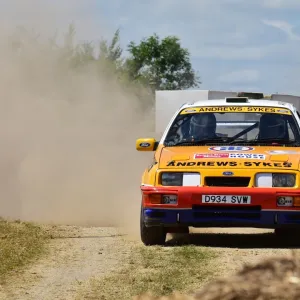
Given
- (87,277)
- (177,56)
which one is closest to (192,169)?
(87,277)

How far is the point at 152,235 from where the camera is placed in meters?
11.0

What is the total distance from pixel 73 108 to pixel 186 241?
44.9 feet

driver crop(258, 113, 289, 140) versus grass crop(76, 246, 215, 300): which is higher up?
driver crop(258, 113, 289, 140)

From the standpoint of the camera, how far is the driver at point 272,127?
458 inches

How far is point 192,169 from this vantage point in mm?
10680

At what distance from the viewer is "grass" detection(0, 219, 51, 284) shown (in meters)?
9.40

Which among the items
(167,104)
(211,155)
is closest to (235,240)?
(211,155)

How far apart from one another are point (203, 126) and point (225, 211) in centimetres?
146

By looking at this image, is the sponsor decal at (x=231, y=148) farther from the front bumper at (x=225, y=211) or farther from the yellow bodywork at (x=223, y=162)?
the front bumper at (x=225, y=211)

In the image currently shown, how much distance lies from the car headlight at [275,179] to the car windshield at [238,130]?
0.98 m

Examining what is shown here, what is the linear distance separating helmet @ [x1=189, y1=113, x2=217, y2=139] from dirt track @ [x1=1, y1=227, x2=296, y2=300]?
3.77ft

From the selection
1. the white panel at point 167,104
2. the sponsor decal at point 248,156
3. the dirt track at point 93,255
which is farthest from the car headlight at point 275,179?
the white panel at point 167,104

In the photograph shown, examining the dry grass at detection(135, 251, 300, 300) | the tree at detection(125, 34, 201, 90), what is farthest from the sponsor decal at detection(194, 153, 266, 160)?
the tree at detection(125, 34, 201, 90)

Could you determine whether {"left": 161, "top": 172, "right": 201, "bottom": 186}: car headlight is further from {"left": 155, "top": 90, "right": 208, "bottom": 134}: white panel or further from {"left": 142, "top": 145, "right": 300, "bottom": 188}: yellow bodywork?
{"left": 155, "top": 90, "right": 208, "bottom": 134}: white panel
